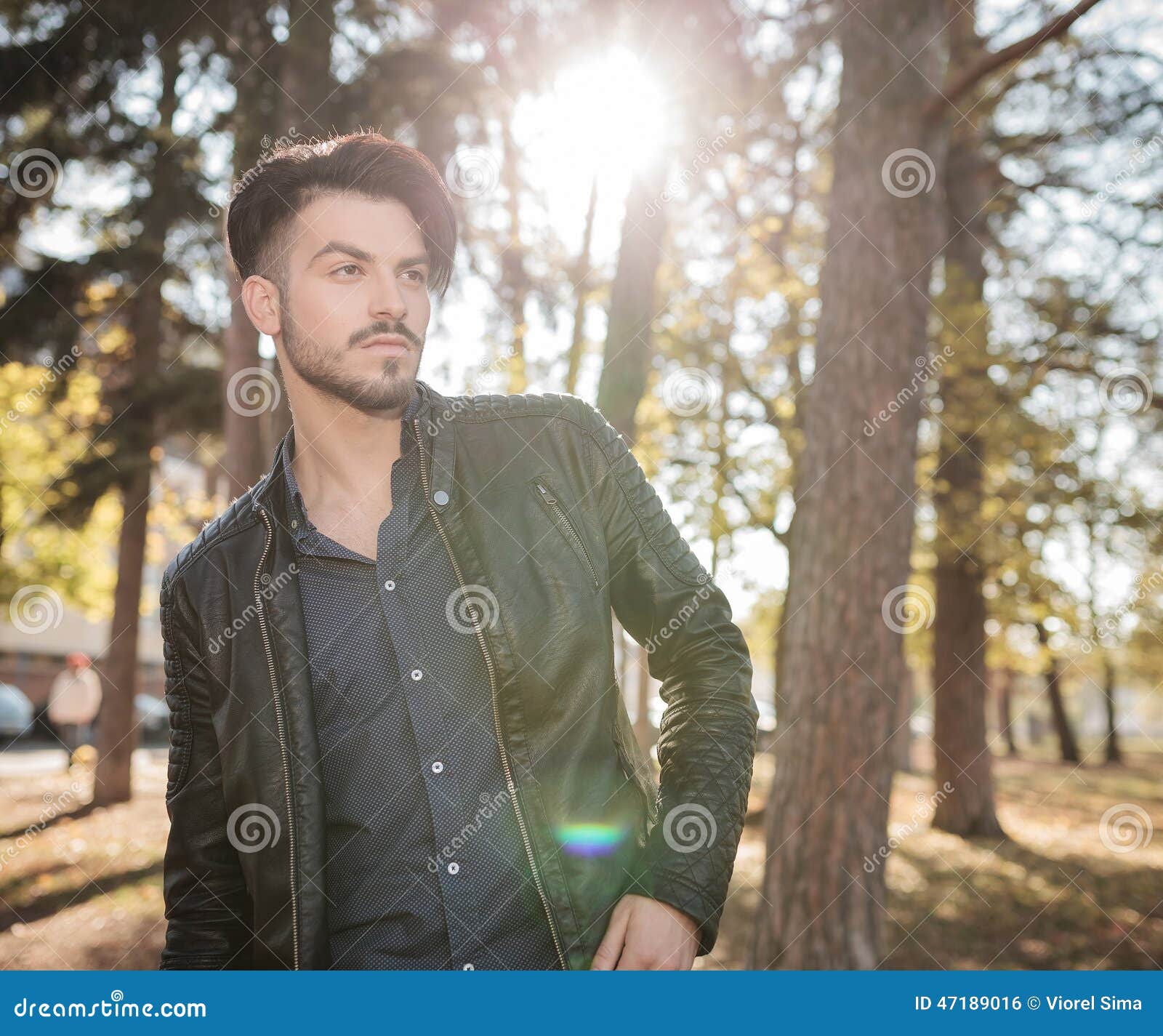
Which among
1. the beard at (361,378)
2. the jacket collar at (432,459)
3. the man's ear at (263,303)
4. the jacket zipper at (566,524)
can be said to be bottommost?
the jacket zipper at (566,524)

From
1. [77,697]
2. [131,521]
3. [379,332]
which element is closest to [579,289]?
[131,521]

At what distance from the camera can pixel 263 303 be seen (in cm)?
277

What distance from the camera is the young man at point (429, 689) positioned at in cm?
200

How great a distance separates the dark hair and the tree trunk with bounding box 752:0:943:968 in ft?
10.8

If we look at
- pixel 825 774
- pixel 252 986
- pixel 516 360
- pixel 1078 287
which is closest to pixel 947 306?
pixel 1078 287

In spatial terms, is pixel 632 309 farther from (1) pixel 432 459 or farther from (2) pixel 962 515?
(2) pixel 962 515

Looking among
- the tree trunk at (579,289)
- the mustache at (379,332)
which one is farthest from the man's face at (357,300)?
the tree trunk at (579,289)

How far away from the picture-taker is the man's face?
2521 millimetres

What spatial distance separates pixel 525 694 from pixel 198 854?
0.97 metres

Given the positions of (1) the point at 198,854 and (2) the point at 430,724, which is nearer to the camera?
(2) the point at 430,724

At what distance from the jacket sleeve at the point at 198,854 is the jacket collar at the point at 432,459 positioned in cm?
41

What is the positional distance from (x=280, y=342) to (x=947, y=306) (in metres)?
9.36

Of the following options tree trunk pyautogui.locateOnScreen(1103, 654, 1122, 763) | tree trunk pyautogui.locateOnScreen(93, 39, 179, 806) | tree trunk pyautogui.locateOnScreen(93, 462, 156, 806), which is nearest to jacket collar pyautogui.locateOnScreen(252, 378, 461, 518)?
tree trunk pyautogui.locateOnScreen(93, 39, 179, 806)

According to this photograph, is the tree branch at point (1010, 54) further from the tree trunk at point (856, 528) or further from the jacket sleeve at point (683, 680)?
the jacket sleeve at point (683, 680)
